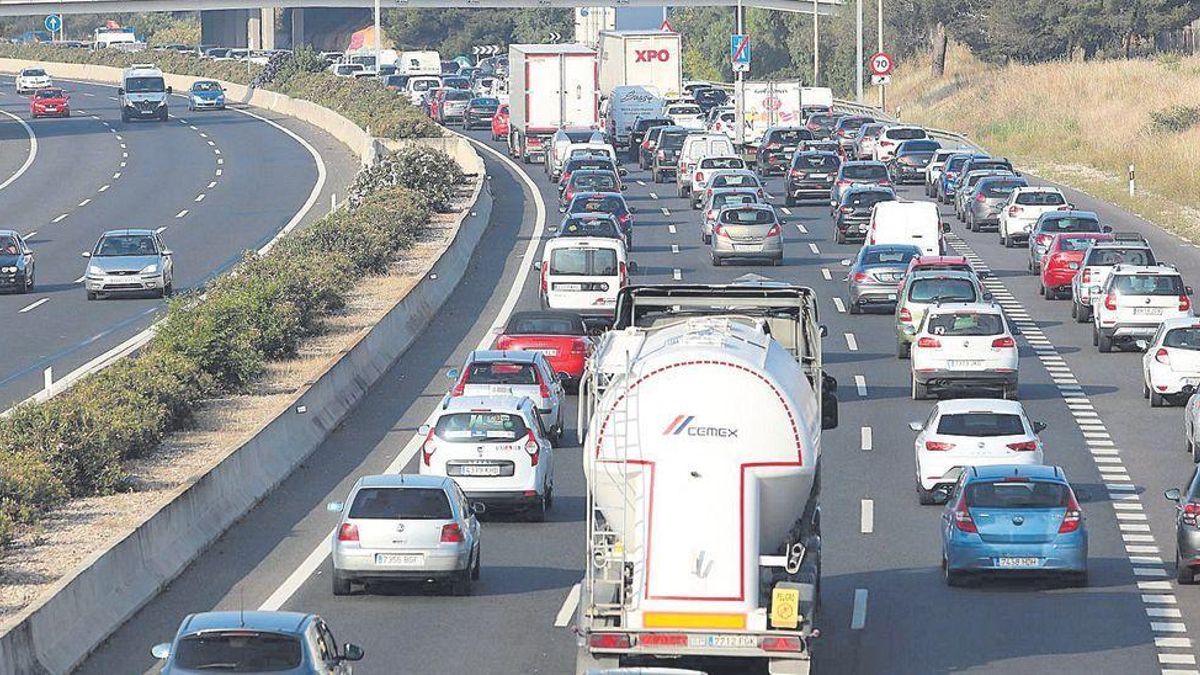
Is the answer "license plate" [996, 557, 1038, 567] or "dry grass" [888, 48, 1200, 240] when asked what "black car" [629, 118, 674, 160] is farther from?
"license plate" [996, 557, 1038, 567]

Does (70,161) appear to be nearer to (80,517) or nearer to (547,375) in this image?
(547,375)

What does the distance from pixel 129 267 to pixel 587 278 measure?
12697mm

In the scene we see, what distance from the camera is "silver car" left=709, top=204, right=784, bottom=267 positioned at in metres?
59.1

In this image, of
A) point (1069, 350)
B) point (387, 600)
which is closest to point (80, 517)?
point (387, 600)

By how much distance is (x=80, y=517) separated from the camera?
28.3 meters

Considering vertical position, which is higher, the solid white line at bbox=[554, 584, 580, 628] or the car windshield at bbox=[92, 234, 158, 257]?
the car windshield at bbox=[92, 234, 158, 257]

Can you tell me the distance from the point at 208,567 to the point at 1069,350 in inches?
938

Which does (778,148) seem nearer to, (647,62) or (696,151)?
(696,151)

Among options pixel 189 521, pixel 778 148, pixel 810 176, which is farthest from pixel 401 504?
pixel 778 148

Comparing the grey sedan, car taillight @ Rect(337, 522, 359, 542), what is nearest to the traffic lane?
car taillight @ Rect(337, 522, 359, 542)

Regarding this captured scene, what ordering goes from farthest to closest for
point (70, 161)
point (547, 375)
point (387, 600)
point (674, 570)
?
point (70, 161) → point (547, 375) → point (387, 600) → point (674, 570)

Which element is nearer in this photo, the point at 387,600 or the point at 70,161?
the point at 387,600

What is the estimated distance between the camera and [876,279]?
169 feet

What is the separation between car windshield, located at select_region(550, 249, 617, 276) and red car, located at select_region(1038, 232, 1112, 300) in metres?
11.6
